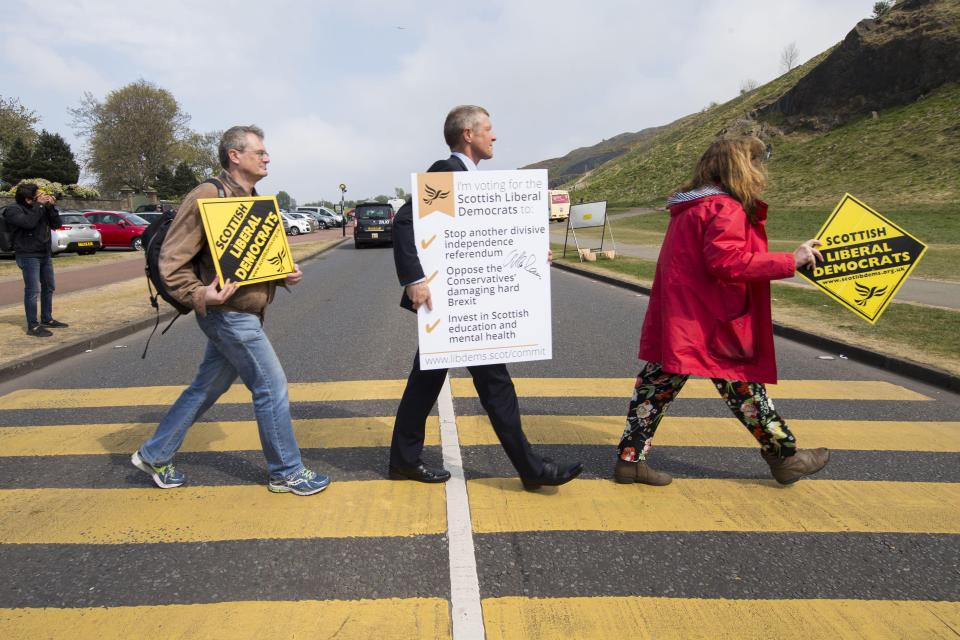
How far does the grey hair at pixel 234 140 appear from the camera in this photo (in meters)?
3.23

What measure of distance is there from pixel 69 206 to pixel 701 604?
4497cm

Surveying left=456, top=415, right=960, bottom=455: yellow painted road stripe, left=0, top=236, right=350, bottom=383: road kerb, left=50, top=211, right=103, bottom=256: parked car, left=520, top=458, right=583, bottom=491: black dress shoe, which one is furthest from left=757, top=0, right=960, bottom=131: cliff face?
left=520, top=458, right=583, bottom=491: black dress shoe

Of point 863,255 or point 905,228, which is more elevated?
point 905,228

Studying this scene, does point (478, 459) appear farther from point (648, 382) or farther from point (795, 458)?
point (795, 458)

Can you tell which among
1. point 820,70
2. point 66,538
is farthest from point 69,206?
point 820,70

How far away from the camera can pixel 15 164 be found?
52.3 metres

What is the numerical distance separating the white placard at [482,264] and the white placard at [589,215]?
51.6 ft

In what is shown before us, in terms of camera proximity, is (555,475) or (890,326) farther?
(890,326)

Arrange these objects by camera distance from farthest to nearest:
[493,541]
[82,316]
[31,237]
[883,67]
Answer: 1. [883,67]
2. [82,316]
3. [31,237]
4. [493,541]

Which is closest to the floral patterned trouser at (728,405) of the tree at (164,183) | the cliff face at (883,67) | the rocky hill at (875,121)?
the rocky hill at (875,121)

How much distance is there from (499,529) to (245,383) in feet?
4.56

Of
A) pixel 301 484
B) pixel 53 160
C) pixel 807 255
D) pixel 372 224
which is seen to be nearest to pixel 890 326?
pixel 807 255

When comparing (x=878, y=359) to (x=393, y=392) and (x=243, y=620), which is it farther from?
(x=243, y=620)
